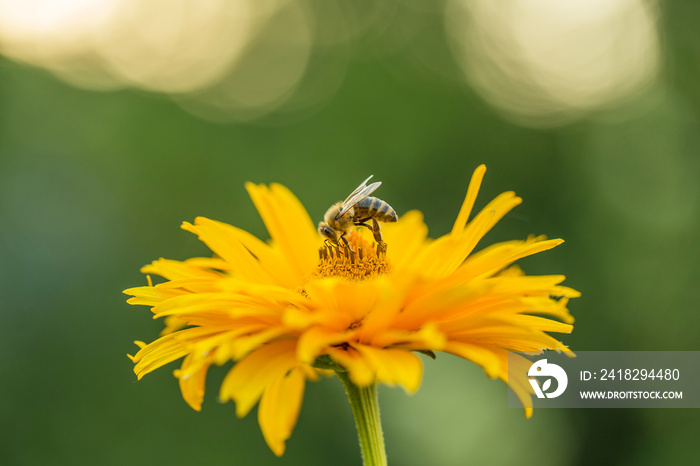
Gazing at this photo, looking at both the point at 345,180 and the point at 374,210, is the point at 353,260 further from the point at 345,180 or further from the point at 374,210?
the point at 345,180

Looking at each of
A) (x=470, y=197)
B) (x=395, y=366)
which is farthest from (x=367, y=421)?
(x=470, y=197)

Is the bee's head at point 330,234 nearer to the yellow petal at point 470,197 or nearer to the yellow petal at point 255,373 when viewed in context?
the yellow petal at point 470,197

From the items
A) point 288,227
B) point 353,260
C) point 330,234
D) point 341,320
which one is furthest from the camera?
point 288,227

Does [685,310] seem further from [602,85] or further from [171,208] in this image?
[171,208]

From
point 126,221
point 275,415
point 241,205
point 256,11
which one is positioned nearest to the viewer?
point 275,415

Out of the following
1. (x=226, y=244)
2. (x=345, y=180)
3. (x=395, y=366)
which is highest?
(x=345, y=180)

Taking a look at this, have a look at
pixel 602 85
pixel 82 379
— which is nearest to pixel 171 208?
pixel 82 379
